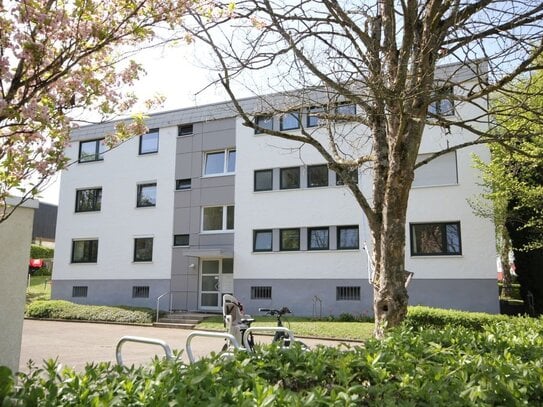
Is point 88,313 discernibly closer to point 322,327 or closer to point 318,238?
point 318,238

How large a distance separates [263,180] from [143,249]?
296 inches

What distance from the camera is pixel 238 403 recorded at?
2.33 m

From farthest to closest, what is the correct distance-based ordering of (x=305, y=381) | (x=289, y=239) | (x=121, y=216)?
(x=121, y=216) → (x=289, y=239) → (x=305, y=381)

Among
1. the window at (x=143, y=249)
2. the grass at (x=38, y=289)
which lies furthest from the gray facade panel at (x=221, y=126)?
the grass at (x=38, y=289)

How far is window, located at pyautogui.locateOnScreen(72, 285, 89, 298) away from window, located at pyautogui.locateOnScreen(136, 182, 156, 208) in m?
5.40

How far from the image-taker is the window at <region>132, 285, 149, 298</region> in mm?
25891

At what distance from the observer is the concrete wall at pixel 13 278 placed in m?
6.68

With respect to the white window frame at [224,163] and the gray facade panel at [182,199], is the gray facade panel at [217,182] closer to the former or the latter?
the white window frame at [224,163]

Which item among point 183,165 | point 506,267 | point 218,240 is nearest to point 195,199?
point 183,165

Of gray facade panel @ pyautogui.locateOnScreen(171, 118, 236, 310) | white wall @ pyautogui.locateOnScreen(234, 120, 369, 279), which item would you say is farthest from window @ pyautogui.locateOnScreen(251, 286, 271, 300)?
gray facade panel @ pyautogui.locateOnScreen(171, 118, 236, 310)

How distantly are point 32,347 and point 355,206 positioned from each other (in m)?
13.3

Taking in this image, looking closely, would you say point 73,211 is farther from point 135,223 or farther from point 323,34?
point 323,34

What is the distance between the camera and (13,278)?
22.1 feet

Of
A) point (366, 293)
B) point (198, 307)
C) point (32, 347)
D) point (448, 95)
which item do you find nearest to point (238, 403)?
point (448, 95)
